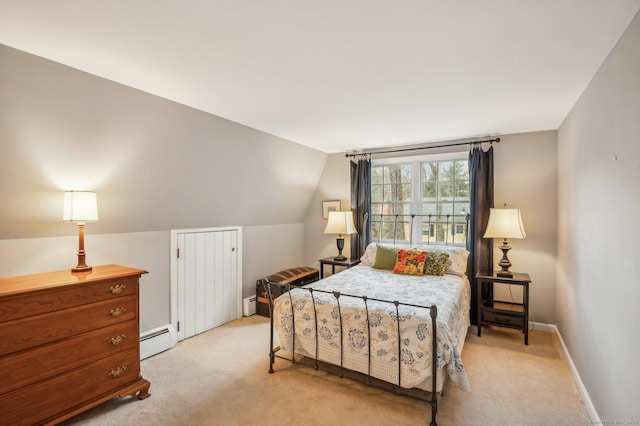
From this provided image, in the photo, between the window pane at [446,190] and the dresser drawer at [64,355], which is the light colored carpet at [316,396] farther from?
the window pane at [446,190]

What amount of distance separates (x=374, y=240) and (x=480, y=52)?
3282 mm

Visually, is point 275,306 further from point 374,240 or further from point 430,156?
point 430,156

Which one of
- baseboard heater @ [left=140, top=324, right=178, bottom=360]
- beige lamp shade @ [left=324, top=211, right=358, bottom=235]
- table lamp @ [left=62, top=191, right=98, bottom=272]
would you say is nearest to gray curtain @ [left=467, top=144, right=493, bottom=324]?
beige lamp shade @ [left=324, top=211, right=358, bottom=235]


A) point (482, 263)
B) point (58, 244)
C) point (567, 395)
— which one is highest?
point (58, 244)

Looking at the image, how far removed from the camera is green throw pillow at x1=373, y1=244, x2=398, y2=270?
389 cm

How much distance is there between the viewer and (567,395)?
2420 millimetres

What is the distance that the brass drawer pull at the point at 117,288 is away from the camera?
2.32 meters

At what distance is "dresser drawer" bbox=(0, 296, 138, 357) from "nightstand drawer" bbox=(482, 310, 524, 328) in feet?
11.8

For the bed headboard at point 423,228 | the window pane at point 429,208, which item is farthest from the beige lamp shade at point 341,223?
the window pane at point 429,208

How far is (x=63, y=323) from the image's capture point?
207 cm

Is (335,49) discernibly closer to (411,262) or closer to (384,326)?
(384,326)

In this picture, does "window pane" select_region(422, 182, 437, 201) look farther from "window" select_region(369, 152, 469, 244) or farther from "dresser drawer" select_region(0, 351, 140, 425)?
"dresser drawer" select_region(0, 351, 140, 425)

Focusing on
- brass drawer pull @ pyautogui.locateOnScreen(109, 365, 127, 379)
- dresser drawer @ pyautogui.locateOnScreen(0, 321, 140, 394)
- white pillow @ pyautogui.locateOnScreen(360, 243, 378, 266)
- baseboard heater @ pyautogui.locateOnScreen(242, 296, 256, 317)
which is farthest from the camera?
baseboard heater @ pyautogui.locateOnScreen(242, 296, 256, 317)

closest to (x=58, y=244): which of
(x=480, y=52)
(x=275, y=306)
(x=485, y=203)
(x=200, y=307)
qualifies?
(x=200, y=307)
